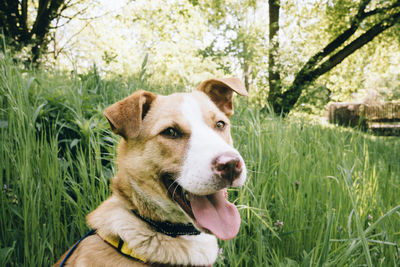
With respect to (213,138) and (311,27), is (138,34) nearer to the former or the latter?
(311,27)

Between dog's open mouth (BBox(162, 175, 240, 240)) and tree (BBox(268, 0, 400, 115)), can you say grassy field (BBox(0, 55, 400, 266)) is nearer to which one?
dog's open mouth (BBox(162, 175, 240, 240))

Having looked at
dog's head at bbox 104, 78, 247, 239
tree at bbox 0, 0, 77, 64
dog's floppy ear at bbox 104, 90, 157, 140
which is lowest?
dog's head at bbox 104, 78, 247, 239

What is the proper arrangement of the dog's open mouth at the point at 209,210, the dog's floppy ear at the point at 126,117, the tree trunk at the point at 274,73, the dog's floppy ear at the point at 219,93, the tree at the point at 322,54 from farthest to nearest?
1. the tree trunk at the point at 274,73
2. the tree at the point at 322,54
3. the dog's floppy ear at the point at 219,93
4. the dog's floppy ear at the point at 126,117
5. the dog's open mouth at the point at 209,210

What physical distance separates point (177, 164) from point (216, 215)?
46cm

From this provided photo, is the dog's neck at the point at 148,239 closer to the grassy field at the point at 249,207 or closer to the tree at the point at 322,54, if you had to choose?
the grassy field at the point at 249,207

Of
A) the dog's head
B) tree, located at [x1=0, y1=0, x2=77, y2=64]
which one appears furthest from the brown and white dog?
tree, located at [x1=0, y1=0, x2=77, y2=64]

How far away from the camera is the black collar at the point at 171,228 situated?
197 cm

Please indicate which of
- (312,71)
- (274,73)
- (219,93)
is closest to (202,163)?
(219,93)

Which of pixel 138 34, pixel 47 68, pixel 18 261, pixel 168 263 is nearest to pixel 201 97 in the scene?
pixel 168 263

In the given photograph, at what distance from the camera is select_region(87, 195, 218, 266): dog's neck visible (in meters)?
1.84

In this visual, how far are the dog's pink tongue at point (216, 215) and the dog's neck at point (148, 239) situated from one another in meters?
0.25

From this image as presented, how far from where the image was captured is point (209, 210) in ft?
6.46

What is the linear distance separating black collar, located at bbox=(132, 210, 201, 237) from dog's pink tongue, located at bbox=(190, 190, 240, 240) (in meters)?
0.20

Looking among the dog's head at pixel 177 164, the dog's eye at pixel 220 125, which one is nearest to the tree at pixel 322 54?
the dog's eye at pixel 220 125
